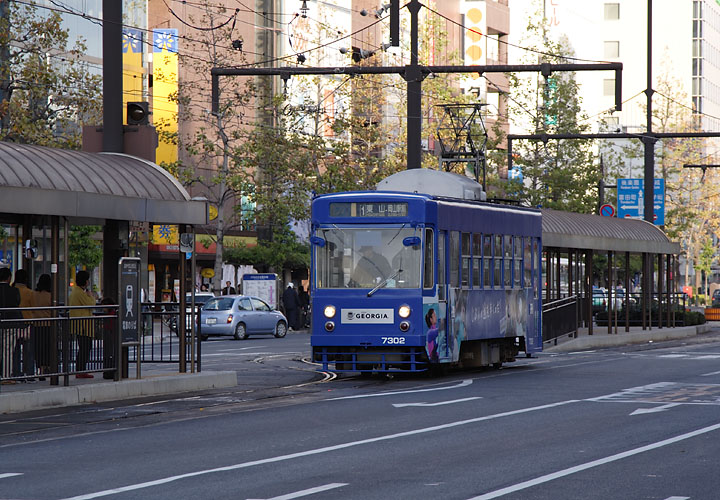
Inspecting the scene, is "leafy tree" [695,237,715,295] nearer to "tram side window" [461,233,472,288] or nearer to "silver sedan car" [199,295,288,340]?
"silver sedan car" [199,295,288,340]

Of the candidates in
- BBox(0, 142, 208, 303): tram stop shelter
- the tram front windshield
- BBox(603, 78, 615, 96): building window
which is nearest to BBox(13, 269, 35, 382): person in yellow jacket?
BBox(0, 142, 208, 303): tram stop shelter

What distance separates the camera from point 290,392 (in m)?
20.9

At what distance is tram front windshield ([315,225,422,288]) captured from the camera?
75.3ft

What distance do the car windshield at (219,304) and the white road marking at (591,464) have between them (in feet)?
97.3

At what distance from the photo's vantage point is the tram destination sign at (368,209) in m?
23.0

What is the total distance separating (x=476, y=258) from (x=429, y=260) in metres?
2.14

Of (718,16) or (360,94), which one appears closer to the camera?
(360,94)

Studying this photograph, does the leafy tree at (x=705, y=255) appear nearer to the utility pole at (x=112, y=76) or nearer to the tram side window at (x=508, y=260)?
the tram side window at (x=508, y=260)

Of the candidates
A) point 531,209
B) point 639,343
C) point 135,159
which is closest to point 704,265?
point 639,343

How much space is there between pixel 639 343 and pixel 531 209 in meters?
15.3

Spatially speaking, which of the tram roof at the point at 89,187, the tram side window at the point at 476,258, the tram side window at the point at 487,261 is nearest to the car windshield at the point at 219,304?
the tram side window at the point at 487,261

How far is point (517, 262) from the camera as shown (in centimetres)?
2706

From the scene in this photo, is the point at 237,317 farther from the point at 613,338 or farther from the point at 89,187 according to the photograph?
the point at 89,187

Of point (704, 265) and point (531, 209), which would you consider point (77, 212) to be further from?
point (704, 265)
